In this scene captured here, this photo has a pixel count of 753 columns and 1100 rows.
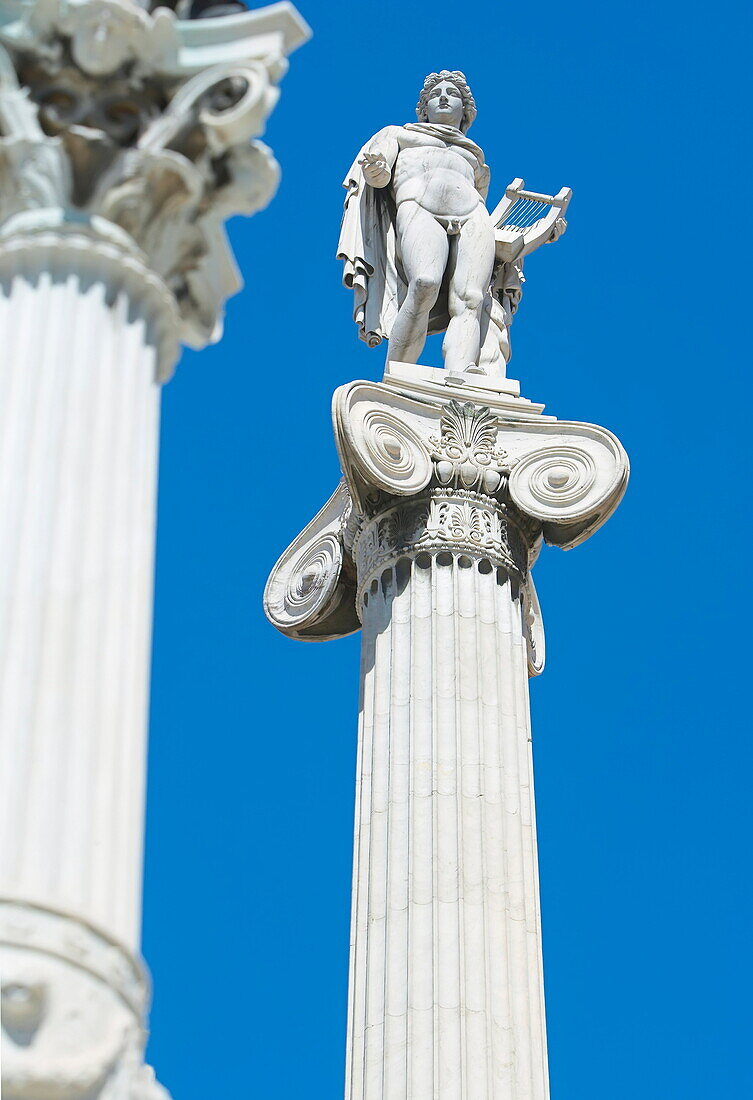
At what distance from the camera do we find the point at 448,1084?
78.0ft

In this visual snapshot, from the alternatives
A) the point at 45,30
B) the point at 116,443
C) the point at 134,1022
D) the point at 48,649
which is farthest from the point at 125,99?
the point at 134,1022

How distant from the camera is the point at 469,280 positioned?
33.9 metres

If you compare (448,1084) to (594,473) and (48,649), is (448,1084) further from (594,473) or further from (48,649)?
(48,649)

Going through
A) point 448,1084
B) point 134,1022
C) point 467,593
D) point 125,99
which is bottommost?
point 134,1022

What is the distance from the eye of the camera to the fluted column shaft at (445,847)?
24.4 metres

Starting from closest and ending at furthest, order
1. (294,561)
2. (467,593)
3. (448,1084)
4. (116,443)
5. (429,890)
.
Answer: (116,443) < (448,1084) < (429,890) < (467,593) < (294,561)

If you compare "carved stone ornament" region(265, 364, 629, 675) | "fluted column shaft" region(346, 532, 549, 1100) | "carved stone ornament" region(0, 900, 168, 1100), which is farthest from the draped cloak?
"carved stone ornament" region(0, 900, 168, 1100)

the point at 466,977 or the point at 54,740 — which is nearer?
the point at 54,740

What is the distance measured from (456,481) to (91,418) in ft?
49.6

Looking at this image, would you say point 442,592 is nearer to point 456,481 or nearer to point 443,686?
point 443,686

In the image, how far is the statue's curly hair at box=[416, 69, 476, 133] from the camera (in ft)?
117

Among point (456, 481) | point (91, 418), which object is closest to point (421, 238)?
point (456, 481)

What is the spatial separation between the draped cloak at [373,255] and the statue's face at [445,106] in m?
0.23

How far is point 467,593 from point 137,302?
43.8 feet
